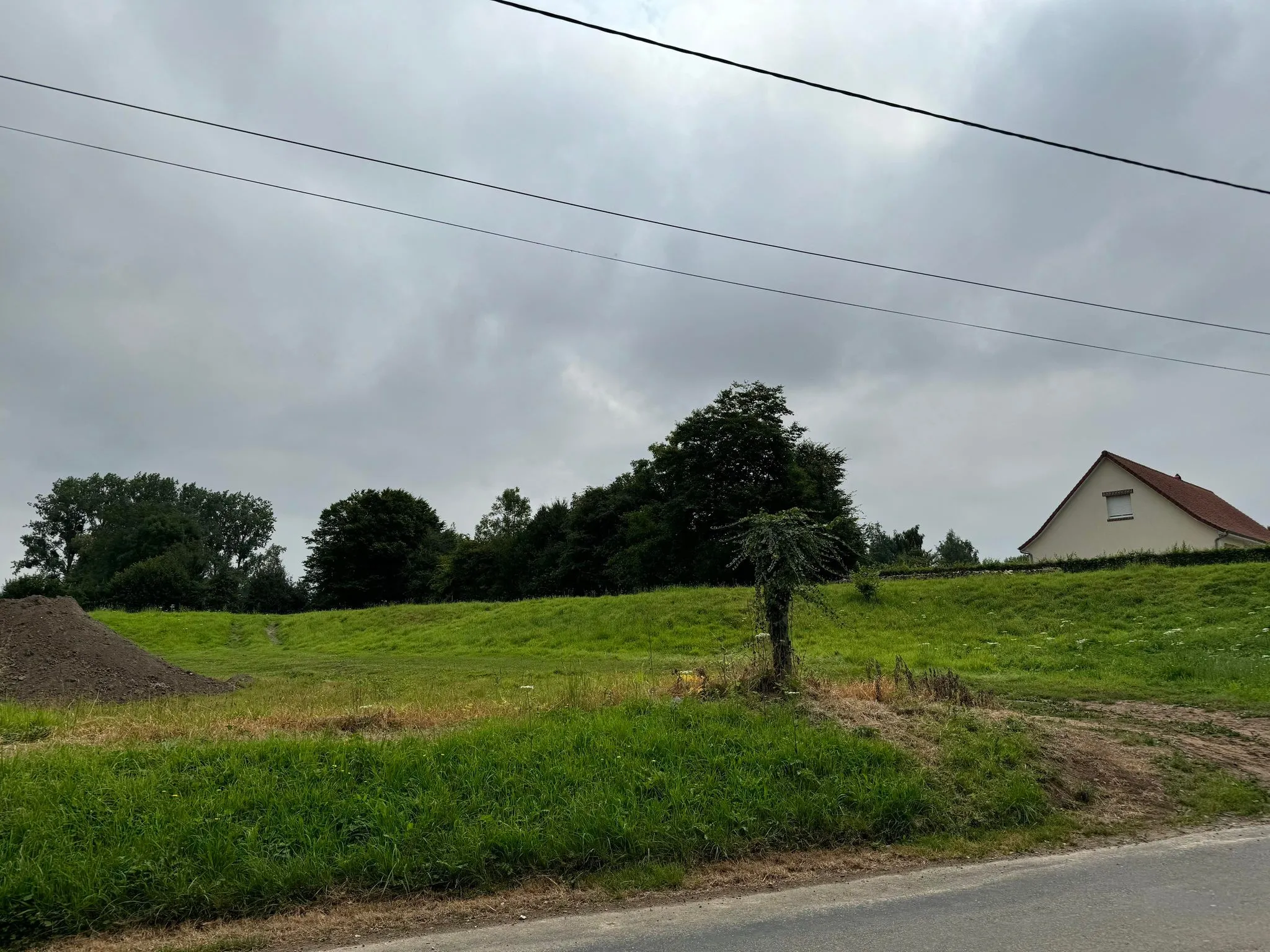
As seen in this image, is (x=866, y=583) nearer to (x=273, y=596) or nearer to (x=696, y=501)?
(x=696, y=501)

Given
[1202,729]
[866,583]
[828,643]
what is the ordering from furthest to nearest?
[866,583] < [828,643] < [1202,729]

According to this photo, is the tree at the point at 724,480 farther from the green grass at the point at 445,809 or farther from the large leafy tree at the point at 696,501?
the green grass at the point at 445,809

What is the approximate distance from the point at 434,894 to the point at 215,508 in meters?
126

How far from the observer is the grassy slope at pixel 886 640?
16.4 meters

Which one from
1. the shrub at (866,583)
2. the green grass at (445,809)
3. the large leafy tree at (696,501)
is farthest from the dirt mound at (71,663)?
the large leafy tree at (696,501)

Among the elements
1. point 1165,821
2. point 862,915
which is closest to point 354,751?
point 862,915

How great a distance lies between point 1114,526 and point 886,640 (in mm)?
25278

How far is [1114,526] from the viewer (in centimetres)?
4347

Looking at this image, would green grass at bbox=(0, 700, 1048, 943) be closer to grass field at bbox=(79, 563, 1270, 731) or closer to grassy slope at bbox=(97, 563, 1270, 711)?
grass field at bbox=(79, 563, 1270, 731)

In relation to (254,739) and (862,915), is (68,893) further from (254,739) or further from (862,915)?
(862,915)

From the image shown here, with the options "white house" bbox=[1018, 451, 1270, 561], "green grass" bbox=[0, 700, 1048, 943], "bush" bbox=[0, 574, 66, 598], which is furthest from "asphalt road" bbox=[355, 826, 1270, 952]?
"bush" bbox=[0, 574, 66, 598]

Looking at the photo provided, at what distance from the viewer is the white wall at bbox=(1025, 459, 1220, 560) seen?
133ft

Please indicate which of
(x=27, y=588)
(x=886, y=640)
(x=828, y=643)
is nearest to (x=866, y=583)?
(x=886, y=640)

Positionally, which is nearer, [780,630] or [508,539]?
[780,630]
